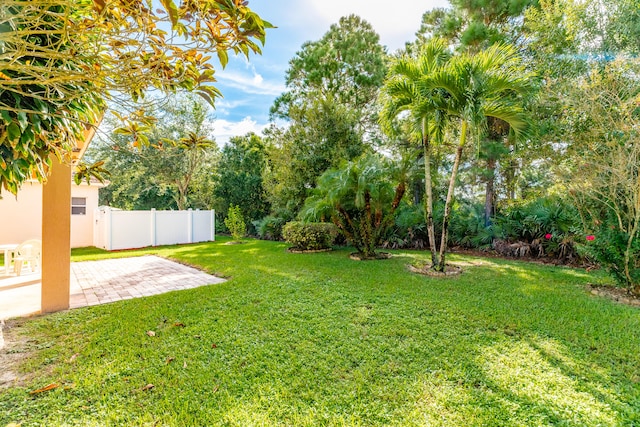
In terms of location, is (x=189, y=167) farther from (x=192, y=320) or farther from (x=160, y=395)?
(x=160, y=395)

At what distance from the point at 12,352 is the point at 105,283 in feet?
10.8

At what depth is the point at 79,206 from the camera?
13266 millimetres

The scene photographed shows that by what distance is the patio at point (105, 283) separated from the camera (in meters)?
5.05

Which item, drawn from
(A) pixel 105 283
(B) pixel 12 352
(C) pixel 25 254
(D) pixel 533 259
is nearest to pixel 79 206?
(C) pixel 25 254

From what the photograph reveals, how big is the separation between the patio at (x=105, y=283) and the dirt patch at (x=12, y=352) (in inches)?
23.1

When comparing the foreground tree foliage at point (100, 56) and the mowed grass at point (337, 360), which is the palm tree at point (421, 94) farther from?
the foreground tree foliage at point (100, 56)

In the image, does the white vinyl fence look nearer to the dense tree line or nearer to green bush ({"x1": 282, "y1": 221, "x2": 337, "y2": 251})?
the dense tree line

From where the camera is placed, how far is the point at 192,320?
13.8 feet

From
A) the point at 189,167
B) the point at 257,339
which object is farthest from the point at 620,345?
the point at 189,167

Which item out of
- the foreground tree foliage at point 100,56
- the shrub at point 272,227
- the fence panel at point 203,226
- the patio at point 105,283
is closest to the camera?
the foreground tree foliage at point 100,56

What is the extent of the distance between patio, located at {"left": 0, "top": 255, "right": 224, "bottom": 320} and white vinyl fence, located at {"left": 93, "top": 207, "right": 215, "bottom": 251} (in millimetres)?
3835

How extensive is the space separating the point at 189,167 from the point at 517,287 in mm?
17621

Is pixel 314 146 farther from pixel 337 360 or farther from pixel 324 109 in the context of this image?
pixel 337 360

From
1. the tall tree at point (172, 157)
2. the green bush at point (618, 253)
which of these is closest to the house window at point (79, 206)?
the tall tree at point (172, 157)
